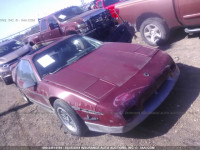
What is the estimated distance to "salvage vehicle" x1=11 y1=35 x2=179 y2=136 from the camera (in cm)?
291

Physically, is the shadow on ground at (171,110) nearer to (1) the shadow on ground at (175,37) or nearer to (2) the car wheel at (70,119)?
(2) the car wheel at (70,119)

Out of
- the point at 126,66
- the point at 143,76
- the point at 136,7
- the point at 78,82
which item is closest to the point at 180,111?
the point at 143,76

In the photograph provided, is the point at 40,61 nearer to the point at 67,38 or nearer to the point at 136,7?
the point at 67,38

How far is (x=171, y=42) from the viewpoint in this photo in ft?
21.0

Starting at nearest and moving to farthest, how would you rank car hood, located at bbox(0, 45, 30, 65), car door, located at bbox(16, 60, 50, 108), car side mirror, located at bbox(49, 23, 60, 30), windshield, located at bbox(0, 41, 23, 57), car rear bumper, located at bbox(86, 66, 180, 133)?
car rear bumper, located at bbox(86, 66, 180, 133), car door, located at bbox(16, 60, 50, 108), car side mirror, located at bbox(49, 23, 60, 30), car hood, located at bbox(0, 45, 30, 65), windshield, located at bbox(0, 41, 23, 57)

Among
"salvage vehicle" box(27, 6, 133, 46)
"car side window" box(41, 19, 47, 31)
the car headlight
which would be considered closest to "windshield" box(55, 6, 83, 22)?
"salvage vehicle" box(27, 6, 133, 46)

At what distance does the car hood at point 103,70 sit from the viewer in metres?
3.18

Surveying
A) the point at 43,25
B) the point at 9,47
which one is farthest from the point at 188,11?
the point at 9,47

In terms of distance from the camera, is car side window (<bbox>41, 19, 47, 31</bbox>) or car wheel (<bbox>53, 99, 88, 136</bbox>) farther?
car side window (<bbox>41, 19, 47, 31</bbox>)

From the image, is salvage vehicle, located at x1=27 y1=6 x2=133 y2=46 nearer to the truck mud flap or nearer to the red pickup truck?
the truck mud flap

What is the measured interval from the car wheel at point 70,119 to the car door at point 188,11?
3787 millimetres

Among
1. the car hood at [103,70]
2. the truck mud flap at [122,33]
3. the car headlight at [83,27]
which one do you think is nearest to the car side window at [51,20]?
the car headlight at [83,27]

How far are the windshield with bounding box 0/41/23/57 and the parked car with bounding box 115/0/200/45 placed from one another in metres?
5.44

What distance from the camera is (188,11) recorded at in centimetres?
506
